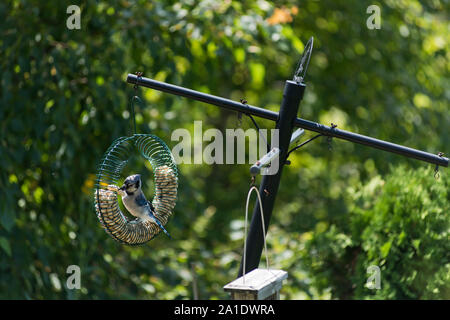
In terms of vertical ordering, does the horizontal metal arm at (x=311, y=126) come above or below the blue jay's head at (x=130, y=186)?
above

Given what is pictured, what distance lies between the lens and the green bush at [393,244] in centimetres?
233

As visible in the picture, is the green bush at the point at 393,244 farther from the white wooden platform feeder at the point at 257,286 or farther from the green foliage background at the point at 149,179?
the white wooden platform feeder at the point at 257,286

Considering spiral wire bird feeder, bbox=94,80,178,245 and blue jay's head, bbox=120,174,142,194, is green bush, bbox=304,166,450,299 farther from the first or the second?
blue jay's head, bbox=120,174,142,194

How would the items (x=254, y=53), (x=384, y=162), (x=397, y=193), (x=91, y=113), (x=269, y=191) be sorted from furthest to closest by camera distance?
(x=384, y=162) < (x=254, y=53) < (x=91, y=113) < (x=397, y=193) < (x=269, y=191)

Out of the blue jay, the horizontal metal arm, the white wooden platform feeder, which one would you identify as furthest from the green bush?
the blue jay

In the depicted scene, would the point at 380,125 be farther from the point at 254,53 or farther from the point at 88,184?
the point at 88,184

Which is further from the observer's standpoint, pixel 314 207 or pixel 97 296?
pixel 314 207

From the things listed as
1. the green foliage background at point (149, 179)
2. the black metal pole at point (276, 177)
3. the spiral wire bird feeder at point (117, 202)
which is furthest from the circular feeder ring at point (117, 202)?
the green foliage background at point (149, 179)

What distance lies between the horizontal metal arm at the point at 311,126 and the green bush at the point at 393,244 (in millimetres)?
664

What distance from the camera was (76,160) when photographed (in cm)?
290

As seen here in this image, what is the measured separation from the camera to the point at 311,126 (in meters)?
1.81

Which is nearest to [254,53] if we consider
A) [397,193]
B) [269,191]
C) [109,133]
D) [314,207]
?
[109,133]

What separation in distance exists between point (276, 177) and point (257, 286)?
0.39m
